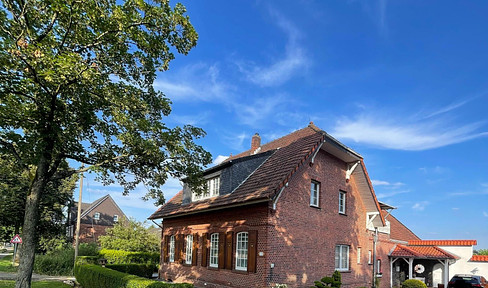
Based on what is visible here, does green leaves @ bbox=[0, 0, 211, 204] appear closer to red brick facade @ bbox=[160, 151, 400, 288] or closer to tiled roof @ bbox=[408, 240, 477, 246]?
red brick facade @ bbox=[160, 151, 400, 288]

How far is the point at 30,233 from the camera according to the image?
987 cm

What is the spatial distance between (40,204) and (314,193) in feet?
87.9

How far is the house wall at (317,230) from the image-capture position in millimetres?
13602

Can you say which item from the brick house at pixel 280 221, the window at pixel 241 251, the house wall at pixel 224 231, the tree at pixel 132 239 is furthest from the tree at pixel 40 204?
the window at pixel 241 251

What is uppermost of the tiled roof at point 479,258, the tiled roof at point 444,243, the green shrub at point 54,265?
the tiled roof at point 444,243

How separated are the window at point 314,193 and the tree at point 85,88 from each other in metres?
6.51

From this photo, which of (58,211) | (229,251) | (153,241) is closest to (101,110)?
(229,251)

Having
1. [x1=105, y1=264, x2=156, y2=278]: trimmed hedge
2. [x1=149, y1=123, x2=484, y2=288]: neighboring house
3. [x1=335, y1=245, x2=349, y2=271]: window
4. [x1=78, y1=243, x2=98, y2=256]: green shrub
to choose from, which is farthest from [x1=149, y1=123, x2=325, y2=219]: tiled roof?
[x1=78, y1=243, x2=98, y2=256]: green shrub

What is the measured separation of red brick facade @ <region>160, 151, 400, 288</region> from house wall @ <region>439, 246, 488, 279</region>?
10160 mm

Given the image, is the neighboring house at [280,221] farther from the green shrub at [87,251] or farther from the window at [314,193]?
the green shrub at [87,251]

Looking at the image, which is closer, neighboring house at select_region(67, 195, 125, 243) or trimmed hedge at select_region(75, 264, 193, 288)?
trimmed hedge at select_region(75, 264, 193, 288)

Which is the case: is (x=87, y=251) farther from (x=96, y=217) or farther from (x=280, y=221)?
(x=280, y=221)

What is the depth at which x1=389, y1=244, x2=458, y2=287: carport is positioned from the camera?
2278 centimetres

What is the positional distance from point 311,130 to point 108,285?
13126mm
